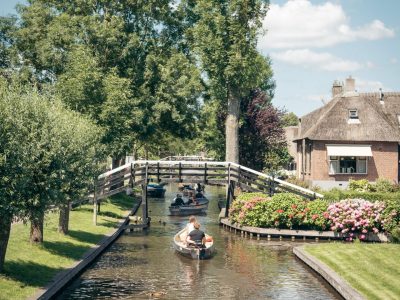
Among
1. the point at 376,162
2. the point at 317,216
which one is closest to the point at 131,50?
the point at 317,216

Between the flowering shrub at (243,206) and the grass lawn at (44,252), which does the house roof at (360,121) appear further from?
the grass lawn at (44,252)

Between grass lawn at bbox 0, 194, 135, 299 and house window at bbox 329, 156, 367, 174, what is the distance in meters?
25.2

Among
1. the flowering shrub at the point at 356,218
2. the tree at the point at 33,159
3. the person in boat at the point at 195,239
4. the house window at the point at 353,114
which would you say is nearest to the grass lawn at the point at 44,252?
the tree at the point at 33,159

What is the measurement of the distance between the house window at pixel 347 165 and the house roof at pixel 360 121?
1963 millimetres

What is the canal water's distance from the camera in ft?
58.2

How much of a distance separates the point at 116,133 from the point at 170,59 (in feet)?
43.6

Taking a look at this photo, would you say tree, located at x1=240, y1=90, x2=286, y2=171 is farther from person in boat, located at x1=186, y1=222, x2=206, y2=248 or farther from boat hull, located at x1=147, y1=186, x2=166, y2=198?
person in boat, located at x1=186, y1=222, x2=206, y2=248

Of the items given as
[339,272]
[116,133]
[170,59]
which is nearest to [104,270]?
[339,272]

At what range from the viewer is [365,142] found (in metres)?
49.5

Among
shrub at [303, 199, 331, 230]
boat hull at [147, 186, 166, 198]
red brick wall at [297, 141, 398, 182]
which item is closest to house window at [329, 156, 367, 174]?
red brick wall at [297, 141, 398, 182]

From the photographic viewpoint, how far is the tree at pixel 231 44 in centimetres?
3947

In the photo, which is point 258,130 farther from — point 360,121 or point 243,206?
point 243,206

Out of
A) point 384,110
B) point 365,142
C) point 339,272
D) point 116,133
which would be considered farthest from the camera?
point 384,110

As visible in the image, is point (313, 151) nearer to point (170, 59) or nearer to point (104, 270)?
point (170, 59)
